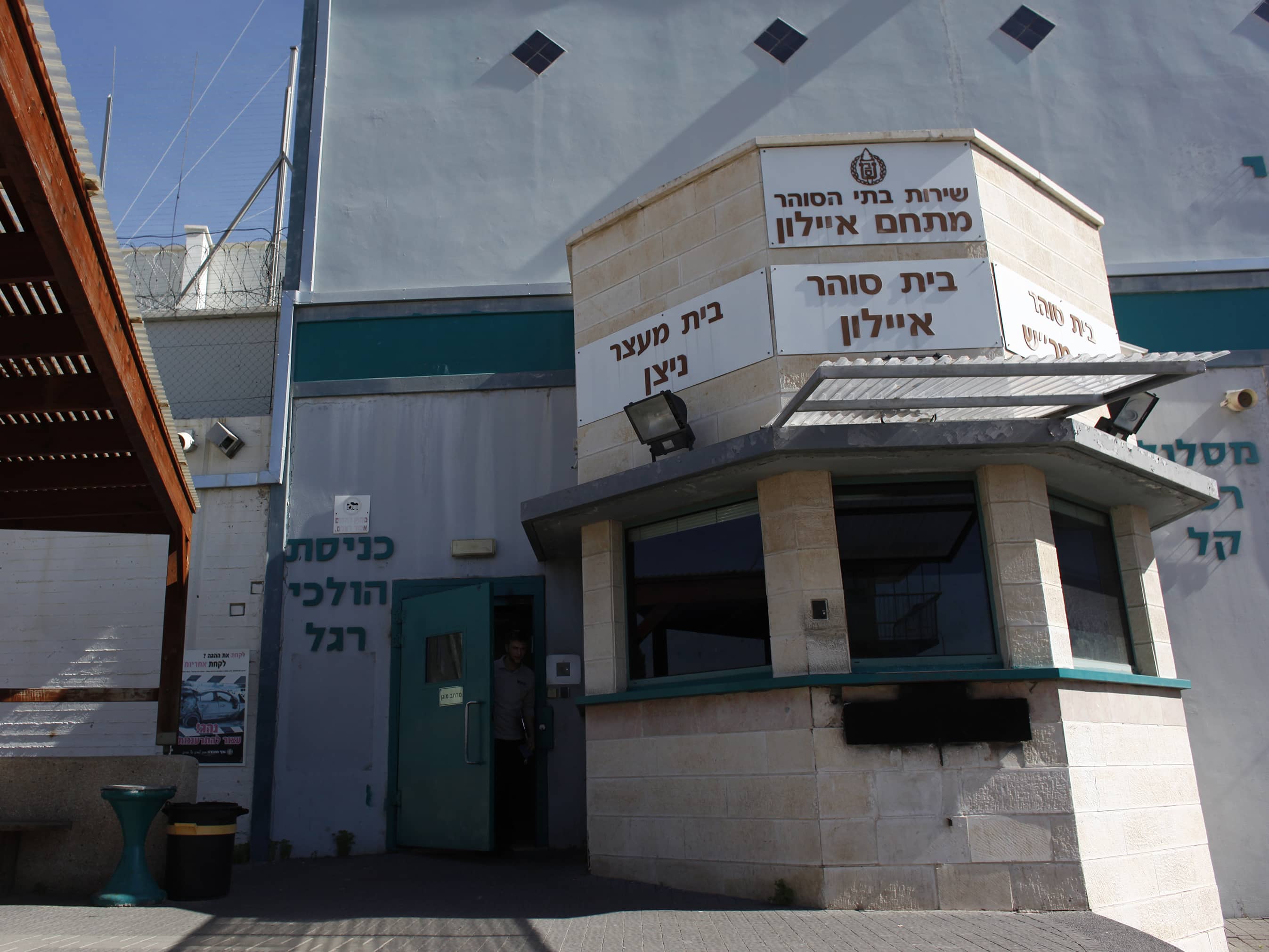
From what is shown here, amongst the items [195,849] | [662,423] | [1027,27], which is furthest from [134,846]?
[1027,27]

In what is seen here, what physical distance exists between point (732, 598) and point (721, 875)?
6.15 feet

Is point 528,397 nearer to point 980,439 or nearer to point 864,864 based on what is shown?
point 980,439

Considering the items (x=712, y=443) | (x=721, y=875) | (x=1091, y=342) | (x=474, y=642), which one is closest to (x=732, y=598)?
(x=712, y=443)

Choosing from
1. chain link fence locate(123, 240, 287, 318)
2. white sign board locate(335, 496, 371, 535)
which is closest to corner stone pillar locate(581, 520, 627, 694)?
white sign board locate(335, 496, 371, 535)

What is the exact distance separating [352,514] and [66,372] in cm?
441

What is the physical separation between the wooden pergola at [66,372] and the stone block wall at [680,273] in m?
3.30

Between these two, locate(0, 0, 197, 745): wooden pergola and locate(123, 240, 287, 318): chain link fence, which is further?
locate(123, 240, 287, 318): chain link fence

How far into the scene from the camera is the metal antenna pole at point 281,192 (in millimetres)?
12000

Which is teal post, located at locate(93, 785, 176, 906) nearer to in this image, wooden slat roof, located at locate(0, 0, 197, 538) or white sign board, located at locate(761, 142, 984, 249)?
wooden slat roof, located at locate(0, 0, 197, 538)

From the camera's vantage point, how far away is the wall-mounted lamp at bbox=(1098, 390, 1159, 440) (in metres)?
7.83

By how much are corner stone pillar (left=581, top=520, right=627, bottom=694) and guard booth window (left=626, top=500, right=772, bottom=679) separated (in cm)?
9

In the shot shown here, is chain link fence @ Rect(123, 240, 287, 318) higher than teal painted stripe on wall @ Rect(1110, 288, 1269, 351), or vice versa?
chain link fence @ Rect(123, 240, 287, 318)

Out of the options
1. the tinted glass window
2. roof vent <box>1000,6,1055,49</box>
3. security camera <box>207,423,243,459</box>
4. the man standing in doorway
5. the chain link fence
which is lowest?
the man standing in doorway

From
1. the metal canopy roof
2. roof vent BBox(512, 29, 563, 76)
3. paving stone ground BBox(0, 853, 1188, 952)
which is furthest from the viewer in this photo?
roof vent BBox(512, 29, 563, 76)
